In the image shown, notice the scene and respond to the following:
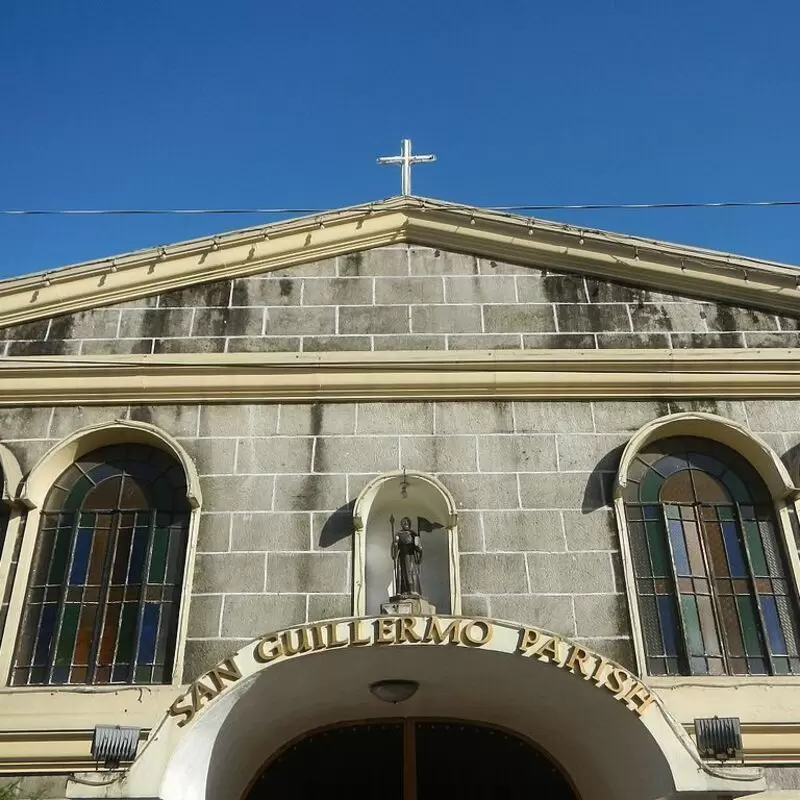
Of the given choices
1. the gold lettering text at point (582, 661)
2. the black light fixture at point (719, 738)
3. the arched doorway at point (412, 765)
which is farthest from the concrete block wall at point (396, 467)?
the arched doorway at point (412, 765)

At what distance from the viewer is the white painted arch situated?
26.6 feet

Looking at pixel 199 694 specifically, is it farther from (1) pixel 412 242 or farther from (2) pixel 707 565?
(1) pixel 412 242

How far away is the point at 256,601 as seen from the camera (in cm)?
970

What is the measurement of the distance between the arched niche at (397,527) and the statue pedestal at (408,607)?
0.53 m

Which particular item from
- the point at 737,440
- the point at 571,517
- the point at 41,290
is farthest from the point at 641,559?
the point at 41,290

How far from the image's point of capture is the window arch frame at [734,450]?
9.48 meters

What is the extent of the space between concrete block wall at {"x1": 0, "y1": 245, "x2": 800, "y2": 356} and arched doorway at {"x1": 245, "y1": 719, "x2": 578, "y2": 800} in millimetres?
4348

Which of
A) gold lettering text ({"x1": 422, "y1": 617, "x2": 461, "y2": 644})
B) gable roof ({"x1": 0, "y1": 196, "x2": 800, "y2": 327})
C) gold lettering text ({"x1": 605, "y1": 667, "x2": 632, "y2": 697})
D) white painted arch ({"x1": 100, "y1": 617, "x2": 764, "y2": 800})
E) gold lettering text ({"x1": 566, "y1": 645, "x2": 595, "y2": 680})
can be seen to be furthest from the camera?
gable roof ({"x1": 0, "y1": 196, "x2": 800, "y2": 327})

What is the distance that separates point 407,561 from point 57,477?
408 cm

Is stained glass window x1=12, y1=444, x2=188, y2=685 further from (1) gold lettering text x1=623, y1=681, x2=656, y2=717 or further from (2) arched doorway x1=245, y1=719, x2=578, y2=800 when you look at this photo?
(1) gold lettering text x1=623, y1=681, x2=656, y2=717

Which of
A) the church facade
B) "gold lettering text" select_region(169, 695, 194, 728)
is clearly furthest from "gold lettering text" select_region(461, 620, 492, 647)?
"gold lettering text" select_region(169, 695, 194, 728)

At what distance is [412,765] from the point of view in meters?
10.1

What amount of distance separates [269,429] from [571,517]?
3.46 m

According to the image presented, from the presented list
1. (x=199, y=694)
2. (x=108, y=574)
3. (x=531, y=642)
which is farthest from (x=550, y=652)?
(x=108, y=574)
